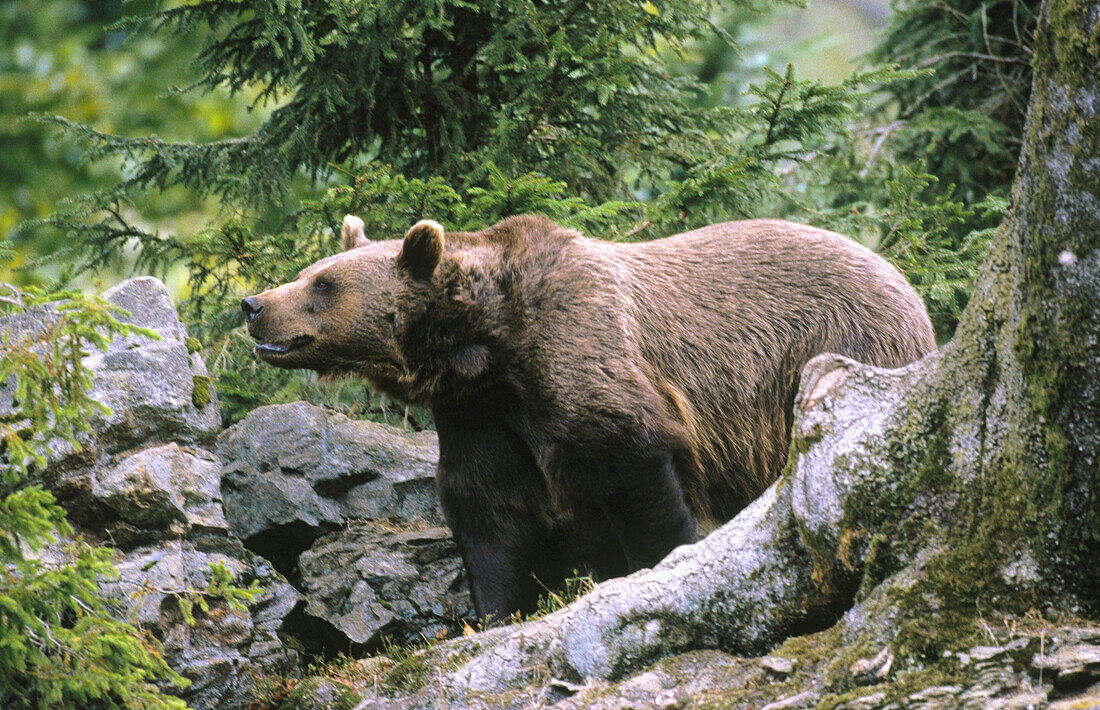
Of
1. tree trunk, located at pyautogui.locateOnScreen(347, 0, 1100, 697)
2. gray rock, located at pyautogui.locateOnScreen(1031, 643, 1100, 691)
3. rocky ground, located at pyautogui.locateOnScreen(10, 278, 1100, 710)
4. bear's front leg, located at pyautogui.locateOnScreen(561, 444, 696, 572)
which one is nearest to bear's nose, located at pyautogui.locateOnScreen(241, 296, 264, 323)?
rocky ground, located at pyautogui.locateOnScreen(10, 278, 1100, 710)

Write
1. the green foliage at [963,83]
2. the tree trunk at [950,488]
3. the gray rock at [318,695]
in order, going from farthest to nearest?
the green foliage at [963,83]
the gray rock at [318,695]
the tree trunk at [950,488]

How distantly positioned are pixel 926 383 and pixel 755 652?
1.24 meters

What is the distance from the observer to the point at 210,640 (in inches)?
204

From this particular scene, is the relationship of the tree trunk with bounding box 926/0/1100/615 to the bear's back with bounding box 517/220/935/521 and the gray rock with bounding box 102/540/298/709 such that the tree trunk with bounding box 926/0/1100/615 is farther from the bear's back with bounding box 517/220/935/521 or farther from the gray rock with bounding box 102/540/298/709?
the gray rock with bounding box 102/540/298/709

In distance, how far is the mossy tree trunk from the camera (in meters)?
2.71

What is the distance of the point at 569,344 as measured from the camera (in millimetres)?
5363

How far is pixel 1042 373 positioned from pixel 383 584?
4321mm

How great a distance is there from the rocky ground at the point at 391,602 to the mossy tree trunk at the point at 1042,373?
13 centimetres

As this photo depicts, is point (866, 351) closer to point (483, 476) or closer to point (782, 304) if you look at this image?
point (782, 304)

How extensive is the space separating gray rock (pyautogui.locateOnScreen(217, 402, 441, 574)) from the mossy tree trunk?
4.33 m

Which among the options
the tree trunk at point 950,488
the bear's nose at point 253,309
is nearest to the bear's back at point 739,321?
the bear's nose at point 253,309

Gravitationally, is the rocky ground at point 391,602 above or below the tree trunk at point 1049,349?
below

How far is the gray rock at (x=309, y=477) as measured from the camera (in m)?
6.35

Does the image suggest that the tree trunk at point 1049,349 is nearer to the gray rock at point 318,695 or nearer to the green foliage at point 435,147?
the gray rock at point 318,695
